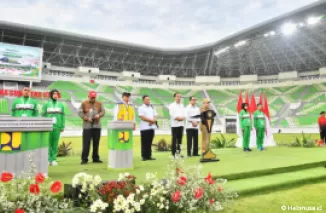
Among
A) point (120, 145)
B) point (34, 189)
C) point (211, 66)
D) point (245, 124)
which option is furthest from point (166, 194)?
point (211, 66)

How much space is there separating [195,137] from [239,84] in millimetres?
40041

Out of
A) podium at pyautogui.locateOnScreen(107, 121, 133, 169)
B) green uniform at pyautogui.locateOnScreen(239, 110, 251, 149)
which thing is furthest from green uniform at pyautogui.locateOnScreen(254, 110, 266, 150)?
podium at pyautogui.locateOnScreen(107, 121, 133, 169)

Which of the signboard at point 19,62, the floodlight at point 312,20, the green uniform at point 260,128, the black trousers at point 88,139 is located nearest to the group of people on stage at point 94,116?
the black trousers at point 88,139

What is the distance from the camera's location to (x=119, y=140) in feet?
16.9

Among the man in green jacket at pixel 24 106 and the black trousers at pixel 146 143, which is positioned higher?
the man in green jacket at pixel 24 106

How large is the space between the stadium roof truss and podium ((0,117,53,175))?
30.6 m

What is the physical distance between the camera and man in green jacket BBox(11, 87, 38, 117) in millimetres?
5711

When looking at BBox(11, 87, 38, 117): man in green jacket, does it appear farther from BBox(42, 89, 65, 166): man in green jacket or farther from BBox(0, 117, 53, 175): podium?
BBox(0, 117, 53, 175): podium

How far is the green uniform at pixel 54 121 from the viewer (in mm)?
6047

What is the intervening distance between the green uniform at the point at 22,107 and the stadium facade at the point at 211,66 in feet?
82.3

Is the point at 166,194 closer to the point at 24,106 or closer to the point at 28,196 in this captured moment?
the point at 28,196

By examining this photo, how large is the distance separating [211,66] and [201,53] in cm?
371

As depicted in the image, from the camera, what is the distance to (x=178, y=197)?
2857 mm

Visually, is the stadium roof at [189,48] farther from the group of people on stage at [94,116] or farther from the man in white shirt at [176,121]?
the group of people on stage at [94,116]
